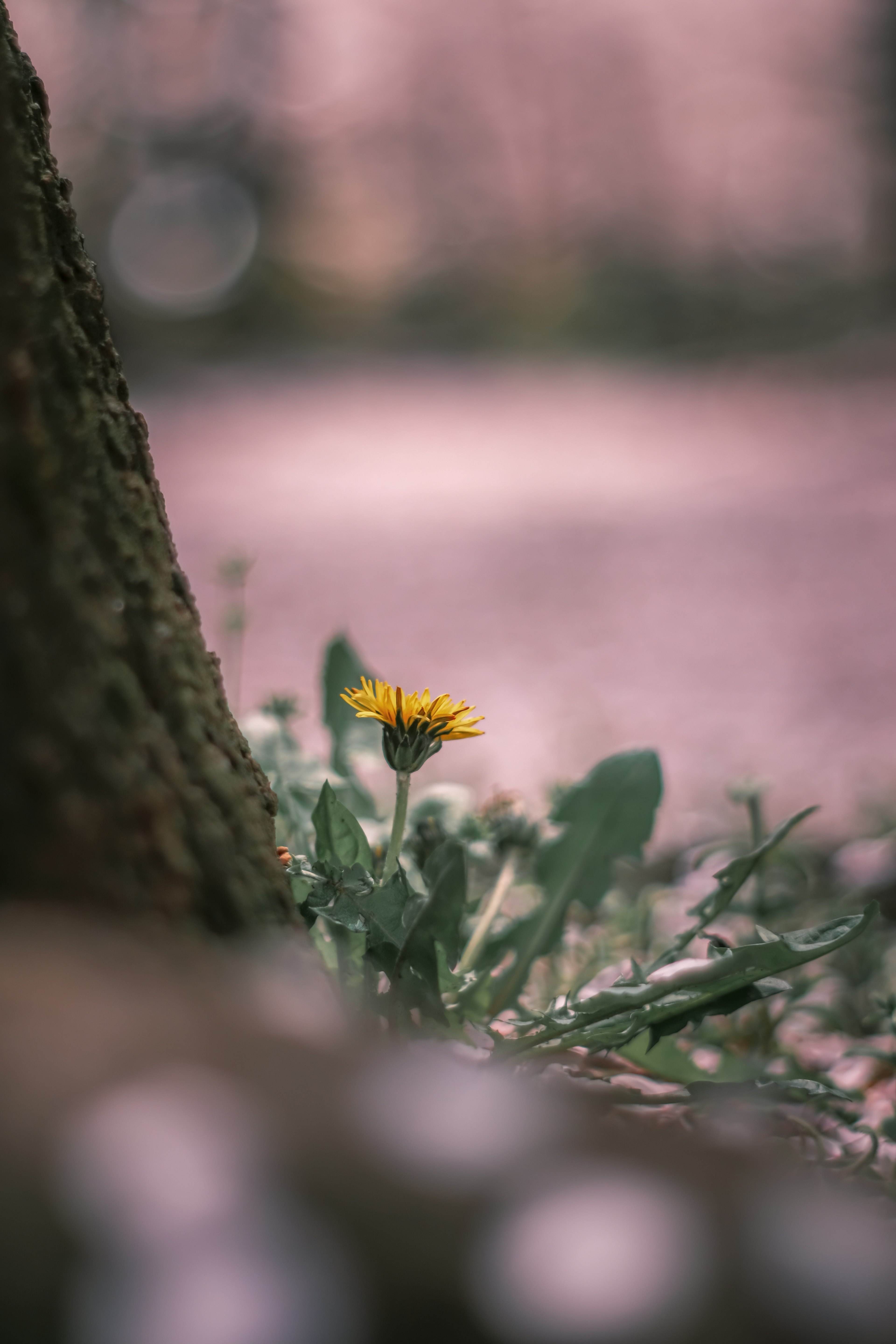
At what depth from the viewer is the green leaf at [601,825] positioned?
163cm

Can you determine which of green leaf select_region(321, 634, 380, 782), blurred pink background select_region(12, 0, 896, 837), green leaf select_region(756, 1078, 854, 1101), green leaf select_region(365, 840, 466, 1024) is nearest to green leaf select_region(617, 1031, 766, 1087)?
green leaf select_region(756, 1078, 854, 1101)

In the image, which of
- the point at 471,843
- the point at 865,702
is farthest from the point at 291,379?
the point at 471,843

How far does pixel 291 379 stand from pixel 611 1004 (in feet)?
36.5

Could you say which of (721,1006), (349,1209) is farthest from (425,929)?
(349,1209)

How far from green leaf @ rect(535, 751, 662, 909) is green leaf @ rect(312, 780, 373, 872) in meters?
0.41

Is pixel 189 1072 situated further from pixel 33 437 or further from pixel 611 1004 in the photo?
pixel 611 1004

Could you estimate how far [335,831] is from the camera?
1301 mm

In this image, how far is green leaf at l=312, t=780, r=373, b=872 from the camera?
129 cm

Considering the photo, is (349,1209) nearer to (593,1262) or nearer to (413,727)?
(593,1262)

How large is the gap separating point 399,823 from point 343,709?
0.59 metres

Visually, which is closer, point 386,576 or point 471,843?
point 471,843

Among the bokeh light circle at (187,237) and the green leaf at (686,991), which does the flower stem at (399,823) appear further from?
the bokeh light circle at (187,237)

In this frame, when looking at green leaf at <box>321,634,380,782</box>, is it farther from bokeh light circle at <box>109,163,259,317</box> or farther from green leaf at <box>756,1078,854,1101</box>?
bokeh light circle at <box>109,163,259,317</box>

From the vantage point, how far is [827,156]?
521 inches
